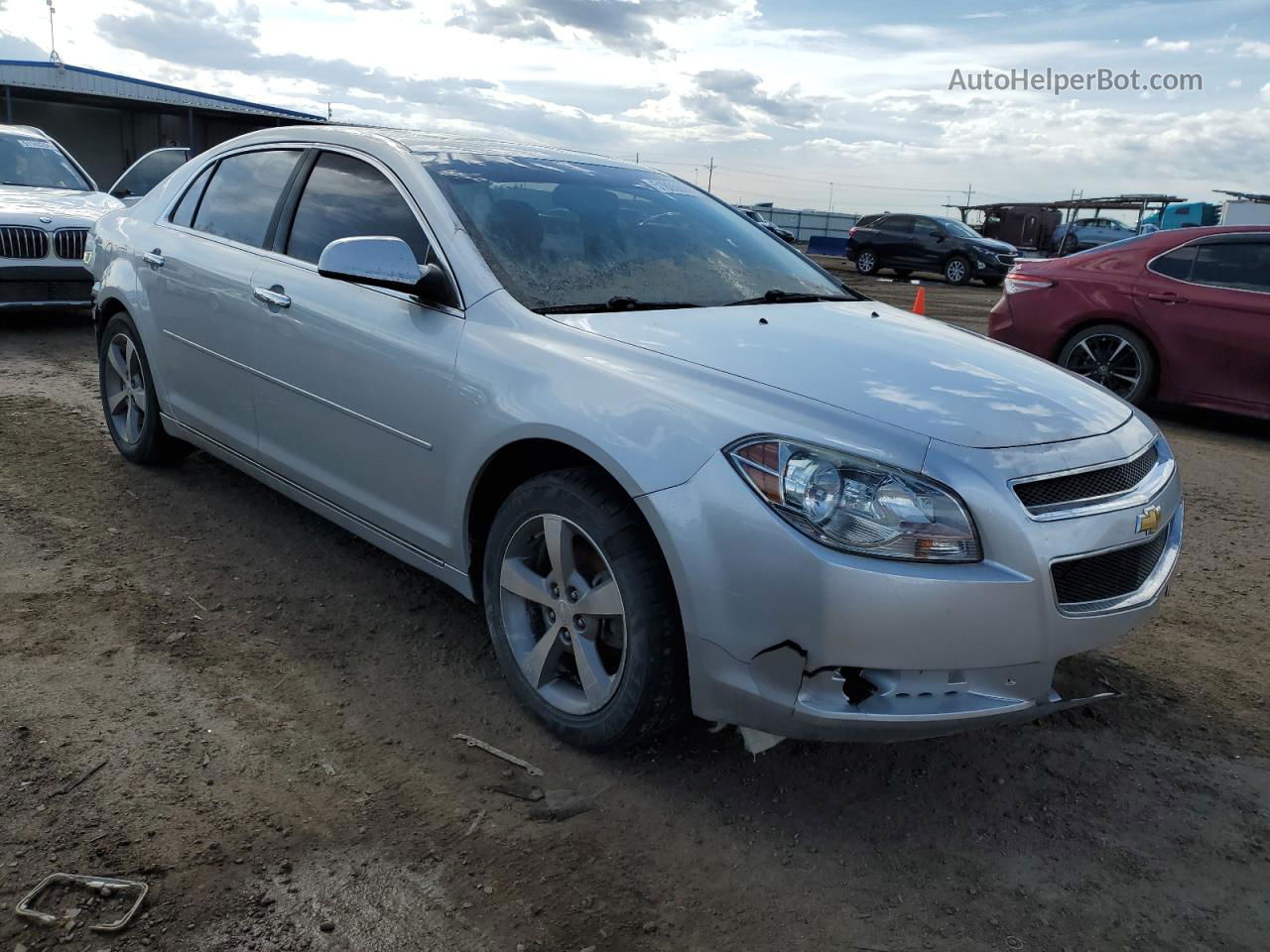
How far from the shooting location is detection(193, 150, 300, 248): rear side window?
163 inches

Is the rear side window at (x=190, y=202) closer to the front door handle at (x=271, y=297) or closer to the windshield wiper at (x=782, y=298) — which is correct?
the front door handle at (x=271, y=297)

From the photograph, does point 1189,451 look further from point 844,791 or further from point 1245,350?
point 844,791

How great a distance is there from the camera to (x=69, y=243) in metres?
8.98

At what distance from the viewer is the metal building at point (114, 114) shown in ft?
106

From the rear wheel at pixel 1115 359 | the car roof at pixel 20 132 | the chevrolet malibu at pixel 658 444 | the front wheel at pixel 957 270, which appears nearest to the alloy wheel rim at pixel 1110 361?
the rear wheel at pixel 1115 359

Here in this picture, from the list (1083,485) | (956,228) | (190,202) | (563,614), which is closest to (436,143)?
(190,202)

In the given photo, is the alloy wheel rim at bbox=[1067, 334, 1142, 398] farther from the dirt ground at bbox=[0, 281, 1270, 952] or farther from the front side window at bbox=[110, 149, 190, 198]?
the front side window at bbox=[110, 149, 190, 198]

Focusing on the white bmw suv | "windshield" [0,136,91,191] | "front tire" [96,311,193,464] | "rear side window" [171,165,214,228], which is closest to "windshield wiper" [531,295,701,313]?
"rear side window" [171,165,214,228]

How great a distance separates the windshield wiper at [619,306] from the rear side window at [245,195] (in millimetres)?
1608

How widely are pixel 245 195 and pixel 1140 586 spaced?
366 cm

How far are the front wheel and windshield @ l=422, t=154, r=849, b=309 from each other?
827 inches

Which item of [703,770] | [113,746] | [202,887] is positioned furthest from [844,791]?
[113,746]

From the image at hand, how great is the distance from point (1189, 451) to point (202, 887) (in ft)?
22.1

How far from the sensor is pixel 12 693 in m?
3.06
